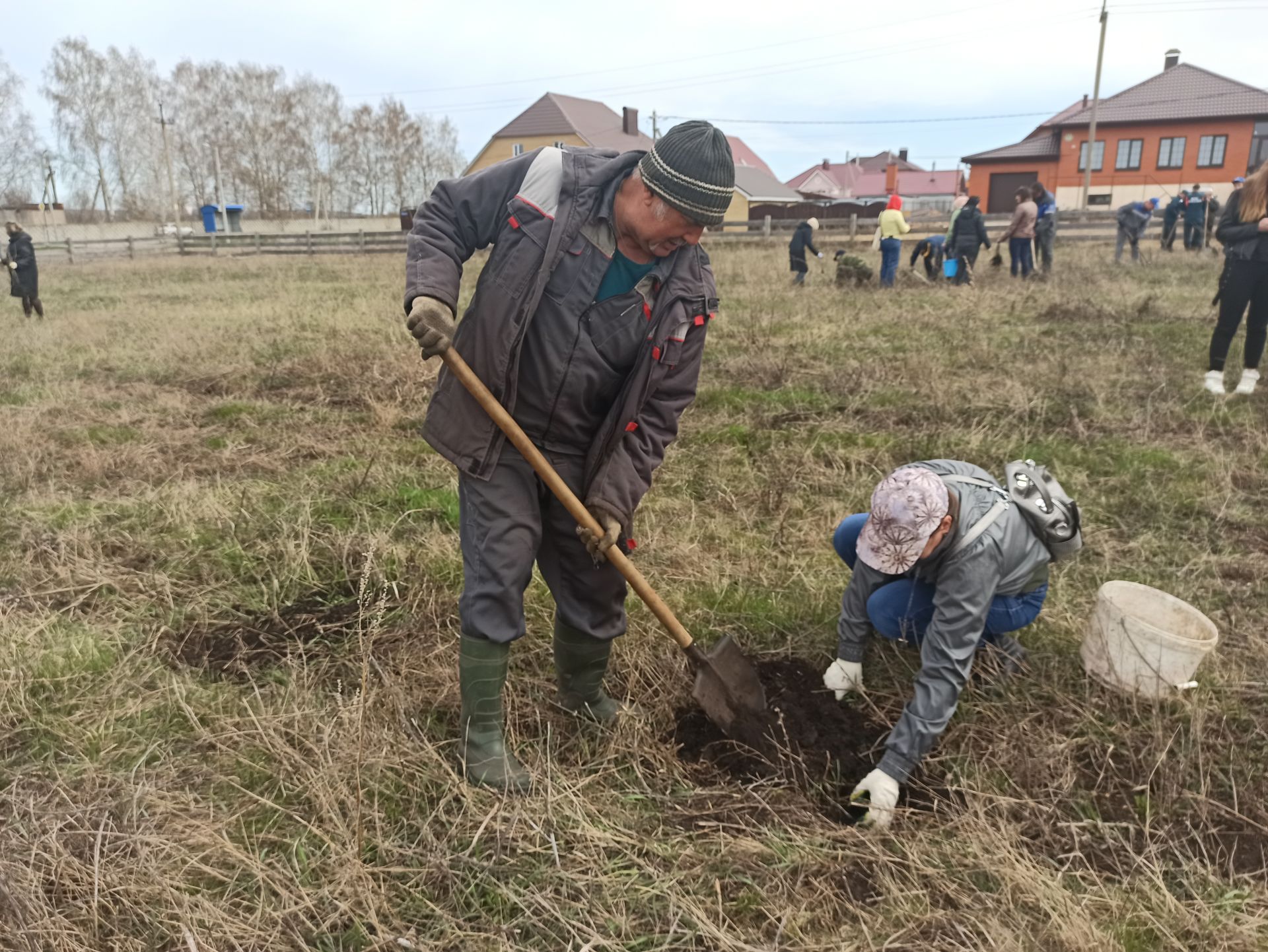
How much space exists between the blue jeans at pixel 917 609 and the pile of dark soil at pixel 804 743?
30 centimetres

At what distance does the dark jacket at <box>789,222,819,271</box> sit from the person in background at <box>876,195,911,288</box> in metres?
0.96

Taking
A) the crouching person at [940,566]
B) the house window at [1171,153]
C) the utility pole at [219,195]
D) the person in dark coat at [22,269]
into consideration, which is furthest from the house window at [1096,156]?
the crouching person at [940,566]

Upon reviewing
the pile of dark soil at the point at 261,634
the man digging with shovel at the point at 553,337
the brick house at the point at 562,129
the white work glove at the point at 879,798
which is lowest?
the white work glove at the point at 879,798

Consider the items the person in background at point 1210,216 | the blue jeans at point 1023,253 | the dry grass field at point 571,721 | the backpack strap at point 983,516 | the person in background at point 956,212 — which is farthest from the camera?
the person in background at point 1210,216

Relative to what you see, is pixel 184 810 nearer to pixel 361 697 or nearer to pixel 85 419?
pixel 361 697

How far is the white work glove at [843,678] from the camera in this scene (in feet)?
9.12

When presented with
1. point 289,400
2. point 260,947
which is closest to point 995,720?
point 260,947

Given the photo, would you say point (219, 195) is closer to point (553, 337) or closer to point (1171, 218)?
point (1171, 218)

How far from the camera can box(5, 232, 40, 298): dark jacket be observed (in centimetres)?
1125

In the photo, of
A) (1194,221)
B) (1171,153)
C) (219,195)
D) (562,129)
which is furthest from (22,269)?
(219,195)

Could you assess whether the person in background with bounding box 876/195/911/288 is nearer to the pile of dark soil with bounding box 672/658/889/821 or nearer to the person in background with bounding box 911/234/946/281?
the person in background with bounding box 911/234/946/281

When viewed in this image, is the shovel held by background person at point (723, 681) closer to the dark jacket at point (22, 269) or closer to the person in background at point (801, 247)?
the person in background at point (801, 247)

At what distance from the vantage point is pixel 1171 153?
36.5 meters

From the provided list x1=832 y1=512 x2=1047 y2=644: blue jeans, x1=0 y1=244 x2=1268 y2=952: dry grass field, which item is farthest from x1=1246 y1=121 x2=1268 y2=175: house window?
x1=832 y1=512 x2=1047 y2=644: blue jeans
